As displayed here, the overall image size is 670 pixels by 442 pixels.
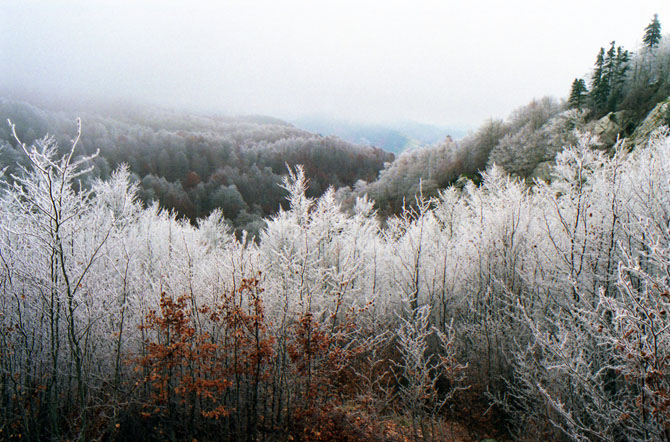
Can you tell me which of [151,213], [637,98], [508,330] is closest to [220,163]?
[151,213]

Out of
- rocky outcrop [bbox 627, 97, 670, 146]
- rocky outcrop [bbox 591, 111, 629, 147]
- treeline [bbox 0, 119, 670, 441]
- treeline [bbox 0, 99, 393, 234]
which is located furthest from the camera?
treeline [bbox 0, 99, 393, 234]

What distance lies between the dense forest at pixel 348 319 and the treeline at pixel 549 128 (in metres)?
23.8

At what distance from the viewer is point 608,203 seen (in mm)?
9562

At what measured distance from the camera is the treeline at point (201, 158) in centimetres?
5938

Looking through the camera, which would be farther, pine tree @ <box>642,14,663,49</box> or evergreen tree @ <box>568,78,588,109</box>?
evergreen tree @ <box>568,78,588,109</box>

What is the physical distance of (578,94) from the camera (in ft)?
151

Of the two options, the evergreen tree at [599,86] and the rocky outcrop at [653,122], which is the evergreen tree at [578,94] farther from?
the rocky outcrop at [653,122]

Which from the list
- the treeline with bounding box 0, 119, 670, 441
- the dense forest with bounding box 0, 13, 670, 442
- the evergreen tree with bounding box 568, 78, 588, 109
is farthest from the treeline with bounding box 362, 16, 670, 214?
the treeline with bounding box 0, 119, 670, 441

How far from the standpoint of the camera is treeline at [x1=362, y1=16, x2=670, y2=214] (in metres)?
36.9

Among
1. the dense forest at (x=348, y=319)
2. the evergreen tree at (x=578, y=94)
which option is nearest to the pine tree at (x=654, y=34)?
the evergreen tree at (x=578, y=94)

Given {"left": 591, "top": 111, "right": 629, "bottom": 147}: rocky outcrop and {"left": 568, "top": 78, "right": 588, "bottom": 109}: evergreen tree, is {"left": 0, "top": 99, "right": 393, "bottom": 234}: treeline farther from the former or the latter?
{"left": 568, "top": 78, "right": 588, "bottom": 109}: evergreen tree

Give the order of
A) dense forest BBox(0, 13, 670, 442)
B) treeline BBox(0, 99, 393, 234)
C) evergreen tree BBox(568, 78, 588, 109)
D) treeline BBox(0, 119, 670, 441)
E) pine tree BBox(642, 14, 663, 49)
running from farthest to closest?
treeline BBox(0, 99, 393, 234) → evergreen tree BBox(568, 78, 588, 109) → pine tree BBox(642, 14, 663, 49) → treeline BBox(0, 119, 670, 441) → dense forest BBox(0, 13, 670, 442)

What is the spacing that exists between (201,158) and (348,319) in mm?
81454

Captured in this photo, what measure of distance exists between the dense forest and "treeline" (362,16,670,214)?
23.8 meters
